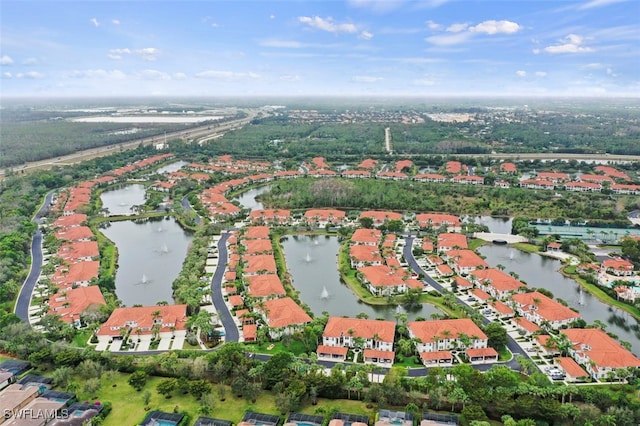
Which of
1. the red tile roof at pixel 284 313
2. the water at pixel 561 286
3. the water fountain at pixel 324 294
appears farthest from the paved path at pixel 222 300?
the water at pixel 561 286

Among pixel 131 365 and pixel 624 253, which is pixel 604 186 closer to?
pixel 624 253

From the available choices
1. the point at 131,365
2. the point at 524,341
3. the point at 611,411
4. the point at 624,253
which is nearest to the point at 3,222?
the point at 131,365

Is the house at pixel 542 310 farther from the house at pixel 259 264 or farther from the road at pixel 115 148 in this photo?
the road at pixel 115 148

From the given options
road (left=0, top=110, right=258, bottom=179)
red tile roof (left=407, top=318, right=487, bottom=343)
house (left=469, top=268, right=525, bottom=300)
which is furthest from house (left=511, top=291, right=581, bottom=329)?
road (left=0, top=110, right=258, bottom=179)

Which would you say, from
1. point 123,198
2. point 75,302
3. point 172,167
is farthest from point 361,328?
point 172,167

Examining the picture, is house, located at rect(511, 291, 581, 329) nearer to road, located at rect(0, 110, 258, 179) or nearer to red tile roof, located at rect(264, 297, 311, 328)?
red tile roof, located at rect(264, 297, 311, 328)

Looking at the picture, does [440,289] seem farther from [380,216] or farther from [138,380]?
[138,380]
